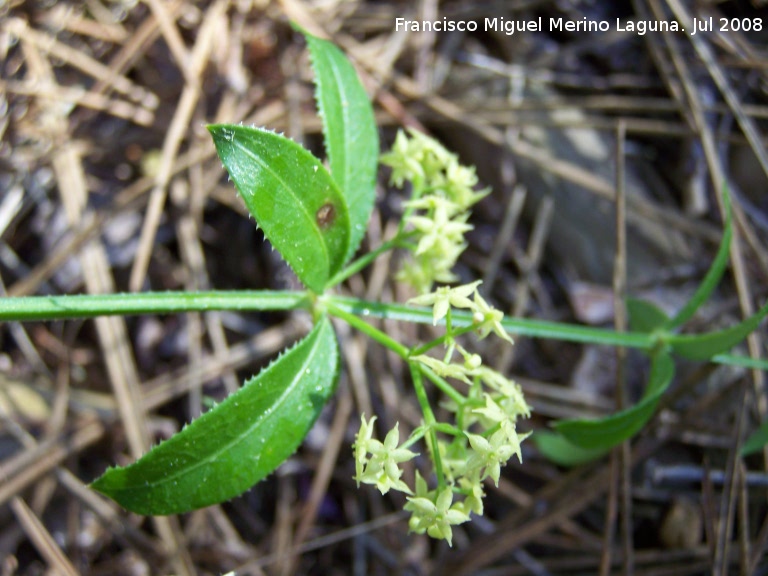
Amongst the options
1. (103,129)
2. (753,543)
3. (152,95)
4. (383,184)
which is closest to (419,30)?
(383,184)

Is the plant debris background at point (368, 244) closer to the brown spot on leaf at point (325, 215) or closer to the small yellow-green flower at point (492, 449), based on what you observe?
the small yellow-green flower at point (492, 449)

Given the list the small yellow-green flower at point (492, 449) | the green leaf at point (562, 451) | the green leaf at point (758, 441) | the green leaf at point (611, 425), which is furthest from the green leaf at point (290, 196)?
the green leaf at point (758, 441)

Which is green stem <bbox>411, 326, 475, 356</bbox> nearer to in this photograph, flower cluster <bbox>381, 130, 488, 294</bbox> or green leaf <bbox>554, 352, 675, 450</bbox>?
flower cluster <bbox>381, 130, 488, 294</bbox>

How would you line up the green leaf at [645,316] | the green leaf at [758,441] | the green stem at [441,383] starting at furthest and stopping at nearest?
the green leaf at [645,316] → the green leaf at [758,441] → the green stem at [441,383]

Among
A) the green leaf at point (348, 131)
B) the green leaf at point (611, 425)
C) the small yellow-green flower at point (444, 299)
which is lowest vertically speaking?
the green leaf at point (611, 425)

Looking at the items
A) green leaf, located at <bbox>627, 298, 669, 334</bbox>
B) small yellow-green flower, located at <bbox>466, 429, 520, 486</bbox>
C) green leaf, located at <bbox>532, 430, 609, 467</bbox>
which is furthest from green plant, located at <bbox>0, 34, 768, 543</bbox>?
green leaf, located at <bbox>532, 430, 609, 467</bbox>

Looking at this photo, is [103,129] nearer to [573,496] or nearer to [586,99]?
[586,99]

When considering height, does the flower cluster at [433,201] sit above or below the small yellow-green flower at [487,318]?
above

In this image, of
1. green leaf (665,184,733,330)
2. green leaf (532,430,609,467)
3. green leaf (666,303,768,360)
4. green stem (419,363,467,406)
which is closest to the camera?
green stem (419,363,467,406)
